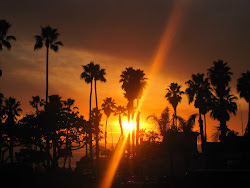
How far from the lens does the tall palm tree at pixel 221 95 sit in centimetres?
4897

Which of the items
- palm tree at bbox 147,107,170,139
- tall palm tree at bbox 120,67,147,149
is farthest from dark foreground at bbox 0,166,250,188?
tall palm tree at bbox 120,67,147,149

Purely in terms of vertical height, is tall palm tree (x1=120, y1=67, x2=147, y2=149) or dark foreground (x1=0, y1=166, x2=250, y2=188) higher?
tall palm tree (x1=120, y1=67, x2=147, y2=149)

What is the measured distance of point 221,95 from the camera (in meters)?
50.3

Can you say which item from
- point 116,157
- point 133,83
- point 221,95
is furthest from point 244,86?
point 116,157

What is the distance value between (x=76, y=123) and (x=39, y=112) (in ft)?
17.5

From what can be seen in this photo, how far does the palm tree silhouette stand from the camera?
54562 mm

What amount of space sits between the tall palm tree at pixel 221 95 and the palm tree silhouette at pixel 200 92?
2870 mm

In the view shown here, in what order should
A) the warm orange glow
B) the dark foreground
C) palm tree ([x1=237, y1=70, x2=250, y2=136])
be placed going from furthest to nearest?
1. the warm orange glow
2. palm tree ([x1=237, y1=70, x2=250, y2=136])
3. the dark foreground

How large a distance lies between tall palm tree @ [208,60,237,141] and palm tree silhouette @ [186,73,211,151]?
9.41ft

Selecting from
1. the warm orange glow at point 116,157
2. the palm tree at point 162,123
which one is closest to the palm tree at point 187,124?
the palm tree at point 162,123

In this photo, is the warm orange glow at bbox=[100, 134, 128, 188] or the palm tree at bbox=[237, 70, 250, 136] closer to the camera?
the palm tree at bbox=[237, 70, 250, 136]

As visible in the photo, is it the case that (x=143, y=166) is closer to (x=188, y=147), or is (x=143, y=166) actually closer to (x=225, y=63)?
(x=188, y=147)

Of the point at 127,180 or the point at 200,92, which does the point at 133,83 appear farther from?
the point at 127,180

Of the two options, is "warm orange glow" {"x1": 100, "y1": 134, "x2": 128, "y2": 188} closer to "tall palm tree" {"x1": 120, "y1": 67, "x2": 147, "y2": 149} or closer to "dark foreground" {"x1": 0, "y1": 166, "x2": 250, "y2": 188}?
"tall palm tree" {"x1": 120, "y1": 67, "x2": 147, "y2": 149}
